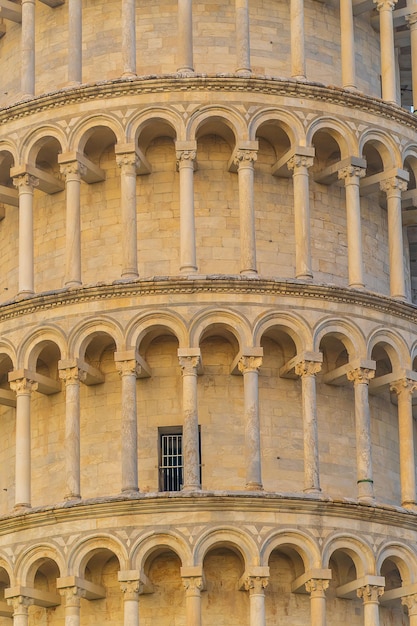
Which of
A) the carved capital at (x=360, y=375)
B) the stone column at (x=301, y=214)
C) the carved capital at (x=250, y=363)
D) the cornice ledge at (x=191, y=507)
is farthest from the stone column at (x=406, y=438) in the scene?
the carved capital at (x=250, y=363)

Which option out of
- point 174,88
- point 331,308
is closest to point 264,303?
point 331,308

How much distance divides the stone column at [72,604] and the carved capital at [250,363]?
4.84 m

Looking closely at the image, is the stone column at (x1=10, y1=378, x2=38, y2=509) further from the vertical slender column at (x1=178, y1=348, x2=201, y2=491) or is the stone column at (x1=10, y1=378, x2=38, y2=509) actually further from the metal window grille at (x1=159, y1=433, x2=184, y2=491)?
the vertical slender column at (x1=178, y1=348, x2=201, y2=491)

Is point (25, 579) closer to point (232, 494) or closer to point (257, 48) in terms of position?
point (232, 494)

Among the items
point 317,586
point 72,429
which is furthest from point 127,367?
point 317,586

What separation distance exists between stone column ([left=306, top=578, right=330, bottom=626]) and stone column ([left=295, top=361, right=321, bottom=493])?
1.59 meters

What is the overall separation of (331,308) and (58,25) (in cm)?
845

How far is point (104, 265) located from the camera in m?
42.4

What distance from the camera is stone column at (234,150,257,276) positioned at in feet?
135

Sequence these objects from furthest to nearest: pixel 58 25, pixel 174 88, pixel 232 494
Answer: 1. pixel 58 25
2. pixel 174 88
3. pixel 232 494

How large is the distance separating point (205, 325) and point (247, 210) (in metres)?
2.33

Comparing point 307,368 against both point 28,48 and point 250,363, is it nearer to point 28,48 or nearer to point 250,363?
point 250,363

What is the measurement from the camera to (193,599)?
38906 mm

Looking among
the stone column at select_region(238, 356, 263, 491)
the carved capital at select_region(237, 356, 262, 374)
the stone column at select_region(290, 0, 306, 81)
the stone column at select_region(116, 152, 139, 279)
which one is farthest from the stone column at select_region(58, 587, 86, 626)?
the stone column at select_region(290, 0, 306, 81)
